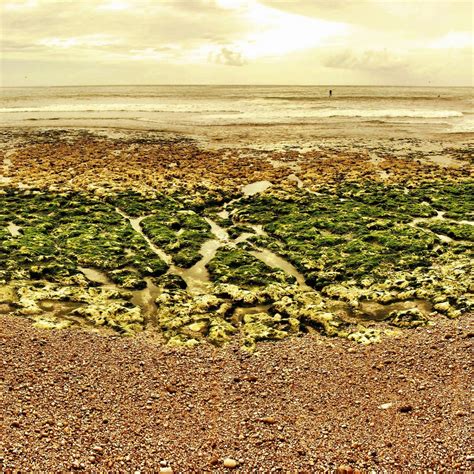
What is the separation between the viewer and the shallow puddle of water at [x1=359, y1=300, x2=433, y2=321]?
14.2m

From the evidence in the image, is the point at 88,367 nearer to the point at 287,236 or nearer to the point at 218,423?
the point at 218,423

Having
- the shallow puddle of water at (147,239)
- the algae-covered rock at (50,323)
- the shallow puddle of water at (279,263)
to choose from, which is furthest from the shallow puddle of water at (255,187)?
the algae-covered rock at (50,323)

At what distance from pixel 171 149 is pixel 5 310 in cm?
2837

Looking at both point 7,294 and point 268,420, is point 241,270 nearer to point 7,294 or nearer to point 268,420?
point 268,420

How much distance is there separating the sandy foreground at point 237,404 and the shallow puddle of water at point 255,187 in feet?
52.9

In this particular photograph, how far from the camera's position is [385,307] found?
14766 mm

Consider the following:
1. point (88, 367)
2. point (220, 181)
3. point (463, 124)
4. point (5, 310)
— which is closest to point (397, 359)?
point (88, 367)

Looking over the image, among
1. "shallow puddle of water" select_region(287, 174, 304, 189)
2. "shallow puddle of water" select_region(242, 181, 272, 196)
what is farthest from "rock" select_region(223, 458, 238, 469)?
"shallow puddle of water" select_region(287, 174, 304, 189)

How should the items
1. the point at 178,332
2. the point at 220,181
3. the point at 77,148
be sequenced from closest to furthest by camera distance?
1. the point at 178,332
2. the point at 220,181
3. the point at 77,148

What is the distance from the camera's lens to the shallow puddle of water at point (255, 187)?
27817mm

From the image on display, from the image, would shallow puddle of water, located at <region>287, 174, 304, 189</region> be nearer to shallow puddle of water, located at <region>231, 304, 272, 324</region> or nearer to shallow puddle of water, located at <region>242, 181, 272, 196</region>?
shallow puddle of water, located at <region>242, 181, 272, 196</region>

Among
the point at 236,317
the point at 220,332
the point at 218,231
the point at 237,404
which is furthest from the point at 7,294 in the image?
the point at 218,231

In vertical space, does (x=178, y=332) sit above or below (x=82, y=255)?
below

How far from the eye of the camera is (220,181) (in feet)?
97.0
